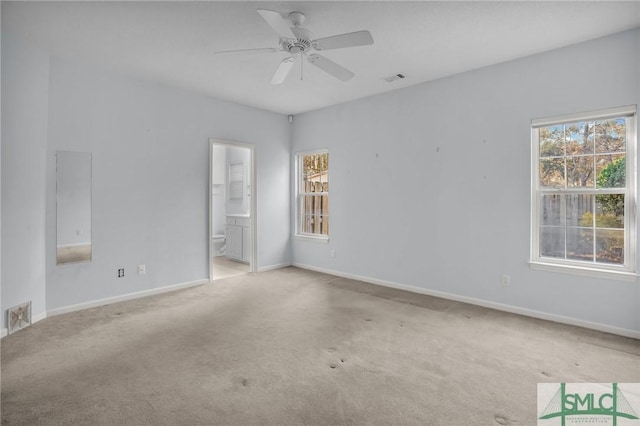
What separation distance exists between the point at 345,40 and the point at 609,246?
3.14m

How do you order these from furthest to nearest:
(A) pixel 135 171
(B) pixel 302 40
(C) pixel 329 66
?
(A) pixel 135 171, (C) pixel 329 66, (B) pixel 302 40

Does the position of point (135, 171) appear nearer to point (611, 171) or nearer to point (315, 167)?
point (315, 167)

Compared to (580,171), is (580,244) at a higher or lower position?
lower

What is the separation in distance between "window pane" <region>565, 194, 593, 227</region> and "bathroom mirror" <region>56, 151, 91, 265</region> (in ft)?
17.1

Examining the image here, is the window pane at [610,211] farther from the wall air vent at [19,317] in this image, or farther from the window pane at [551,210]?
the wall air vent at [19,317]

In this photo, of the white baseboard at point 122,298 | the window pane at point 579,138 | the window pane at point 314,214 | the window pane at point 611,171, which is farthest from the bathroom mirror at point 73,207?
the window pane at point 611,171

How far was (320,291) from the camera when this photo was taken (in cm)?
A: 452

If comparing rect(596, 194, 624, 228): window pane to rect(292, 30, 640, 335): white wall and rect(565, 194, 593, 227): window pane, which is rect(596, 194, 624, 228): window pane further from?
rect(292, 30, 640, 335): white wall

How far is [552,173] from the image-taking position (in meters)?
3.51

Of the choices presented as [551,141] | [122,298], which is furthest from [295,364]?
[551,141]

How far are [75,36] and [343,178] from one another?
364cm

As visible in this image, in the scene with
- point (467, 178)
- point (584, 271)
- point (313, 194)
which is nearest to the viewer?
point (584, 271)

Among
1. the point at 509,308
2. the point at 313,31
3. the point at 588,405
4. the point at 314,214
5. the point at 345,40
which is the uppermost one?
the point at 313,31

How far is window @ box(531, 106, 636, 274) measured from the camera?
3.10 metres
